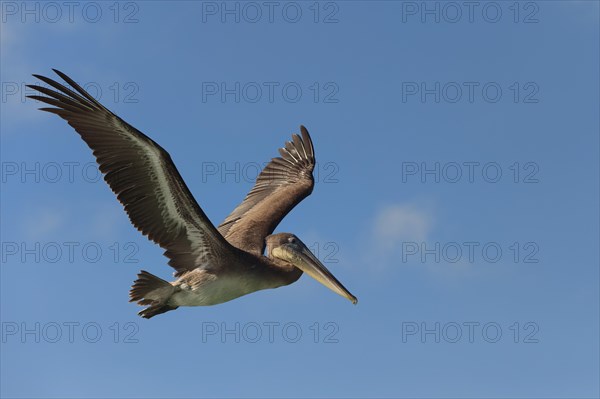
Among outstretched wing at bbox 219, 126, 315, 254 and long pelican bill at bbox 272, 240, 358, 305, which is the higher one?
Result: outstretched wing at bbox 219, 126, 315, 254

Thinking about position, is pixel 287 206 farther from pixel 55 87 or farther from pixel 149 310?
pixel 55 87

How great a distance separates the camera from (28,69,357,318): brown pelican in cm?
1197

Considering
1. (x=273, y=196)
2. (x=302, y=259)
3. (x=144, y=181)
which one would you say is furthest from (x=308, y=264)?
(x=273, y=196)

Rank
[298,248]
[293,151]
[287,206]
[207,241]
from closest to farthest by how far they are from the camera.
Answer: [207,241], [298,248], [287,206], [293,151]

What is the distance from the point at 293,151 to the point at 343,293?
495cm

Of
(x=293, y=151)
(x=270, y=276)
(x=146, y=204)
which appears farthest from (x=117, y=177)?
(x=293, y=151)

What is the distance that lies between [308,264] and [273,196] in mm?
3076

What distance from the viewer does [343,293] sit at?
13.4 m

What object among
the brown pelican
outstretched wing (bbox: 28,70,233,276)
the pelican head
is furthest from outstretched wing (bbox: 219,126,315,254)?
outstretched wing (bbox: 28,70,233,276)

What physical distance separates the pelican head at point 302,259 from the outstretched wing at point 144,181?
104cm

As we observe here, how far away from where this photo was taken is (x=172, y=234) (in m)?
12.7

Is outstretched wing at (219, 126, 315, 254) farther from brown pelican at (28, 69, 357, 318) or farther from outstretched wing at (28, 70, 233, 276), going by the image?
outstretched wing at (28, 70, 233, 276)

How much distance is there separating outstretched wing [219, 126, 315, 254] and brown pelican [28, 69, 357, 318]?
85 mm

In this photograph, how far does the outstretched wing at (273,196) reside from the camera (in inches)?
571
